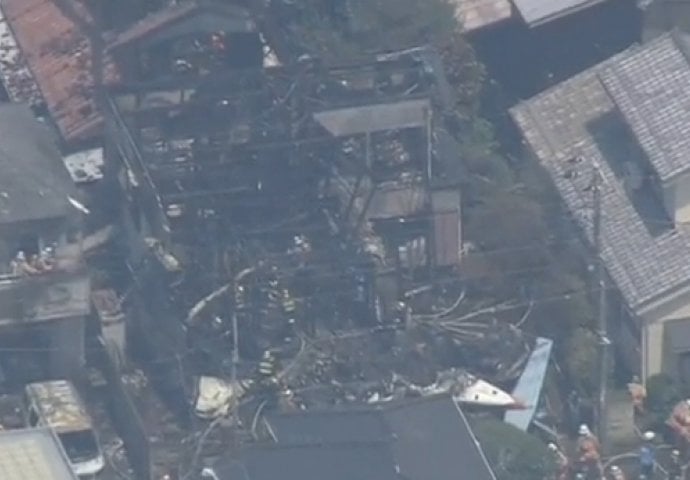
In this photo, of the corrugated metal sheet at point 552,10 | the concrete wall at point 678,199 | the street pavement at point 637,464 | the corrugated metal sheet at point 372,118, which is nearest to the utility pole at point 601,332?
the street pavement at point 637,464

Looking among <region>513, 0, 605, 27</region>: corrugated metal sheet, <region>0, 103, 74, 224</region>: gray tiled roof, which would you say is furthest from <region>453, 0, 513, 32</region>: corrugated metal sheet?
<region>0, 103, 74, 224</region>: gray tiled roof

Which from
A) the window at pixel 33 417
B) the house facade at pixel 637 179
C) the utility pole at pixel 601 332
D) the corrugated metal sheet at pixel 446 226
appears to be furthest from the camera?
the corrugated metal sheet at pixel 446 226

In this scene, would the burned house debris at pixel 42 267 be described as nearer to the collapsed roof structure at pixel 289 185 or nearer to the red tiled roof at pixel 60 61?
the collapsed roof structure at pixel 289 185

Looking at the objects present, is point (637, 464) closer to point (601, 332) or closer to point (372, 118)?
point (601, 332)

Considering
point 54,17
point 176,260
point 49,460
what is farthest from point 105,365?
point 54,17

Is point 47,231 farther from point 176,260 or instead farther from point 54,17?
point 54,17

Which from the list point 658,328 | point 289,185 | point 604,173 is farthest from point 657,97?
point 289,185
